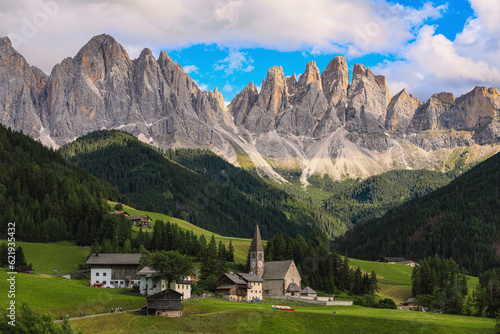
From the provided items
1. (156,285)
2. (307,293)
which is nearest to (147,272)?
(156,285)

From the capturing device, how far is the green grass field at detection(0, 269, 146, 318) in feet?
240

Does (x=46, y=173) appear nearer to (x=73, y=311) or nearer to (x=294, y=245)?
(x=294, y=245)

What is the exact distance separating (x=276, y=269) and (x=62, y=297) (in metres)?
54.5

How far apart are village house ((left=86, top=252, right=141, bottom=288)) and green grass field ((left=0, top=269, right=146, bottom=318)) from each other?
17512 mm

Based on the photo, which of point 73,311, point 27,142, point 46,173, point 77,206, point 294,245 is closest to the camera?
point 73,311

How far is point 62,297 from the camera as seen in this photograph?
78.5 metres

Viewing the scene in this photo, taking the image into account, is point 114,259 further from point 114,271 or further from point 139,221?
point 139,221

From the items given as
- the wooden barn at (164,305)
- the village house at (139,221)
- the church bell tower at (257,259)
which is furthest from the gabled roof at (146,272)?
the village house at (139,221)

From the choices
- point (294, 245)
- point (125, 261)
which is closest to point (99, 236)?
point (125, 261)

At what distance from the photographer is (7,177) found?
156 metres

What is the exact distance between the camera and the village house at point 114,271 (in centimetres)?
10831

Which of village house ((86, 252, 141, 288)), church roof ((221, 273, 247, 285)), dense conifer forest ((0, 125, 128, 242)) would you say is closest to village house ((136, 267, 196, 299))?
village house ((86, 252, 141, 288))

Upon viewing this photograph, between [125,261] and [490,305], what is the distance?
7584cm

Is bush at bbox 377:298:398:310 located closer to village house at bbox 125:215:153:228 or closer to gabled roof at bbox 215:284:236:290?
gabled roof at bbox 215:284:236:290
